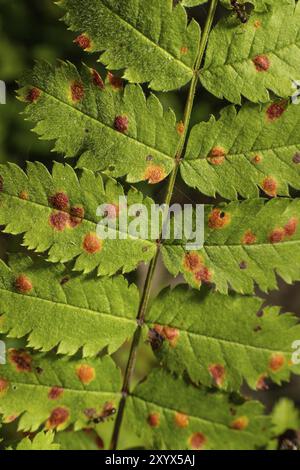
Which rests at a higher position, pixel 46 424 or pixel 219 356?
pixel 219 356

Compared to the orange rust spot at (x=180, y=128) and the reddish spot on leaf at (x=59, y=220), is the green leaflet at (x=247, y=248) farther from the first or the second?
the reddish spot on leaf at (x=59, y=220)

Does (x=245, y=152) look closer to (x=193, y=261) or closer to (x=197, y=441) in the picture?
(x=193, y=261)

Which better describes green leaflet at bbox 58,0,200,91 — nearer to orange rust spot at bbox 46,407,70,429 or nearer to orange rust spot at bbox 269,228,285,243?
orange rust spot at bbox 269,228,285,243

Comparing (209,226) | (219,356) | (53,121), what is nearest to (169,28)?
(53,121)

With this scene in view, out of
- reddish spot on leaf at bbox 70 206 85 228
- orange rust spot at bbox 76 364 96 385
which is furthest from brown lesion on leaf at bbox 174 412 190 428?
reddish spot on leaf at bbox 70 206 85 228

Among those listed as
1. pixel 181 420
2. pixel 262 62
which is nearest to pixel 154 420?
pixel 181 420

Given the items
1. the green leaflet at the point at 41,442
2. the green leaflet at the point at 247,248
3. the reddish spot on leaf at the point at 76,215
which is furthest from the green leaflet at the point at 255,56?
the green leaflet at the point at 41,442
